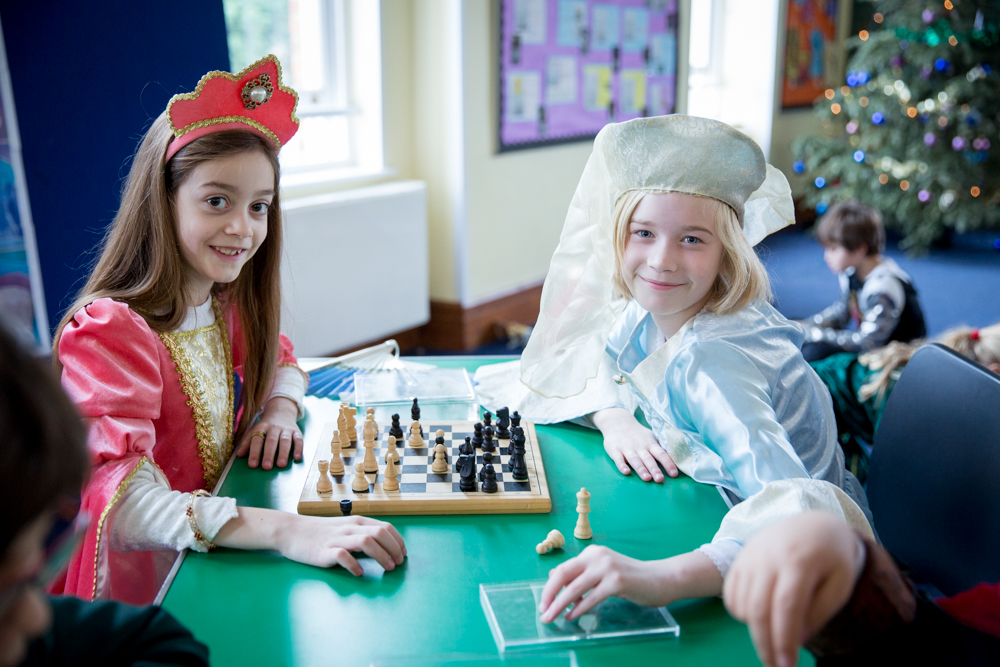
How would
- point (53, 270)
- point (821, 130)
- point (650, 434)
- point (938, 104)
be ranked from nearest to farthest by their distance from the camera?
point (650, 434), point (53, 270), point (938, 104), point (821, 130)

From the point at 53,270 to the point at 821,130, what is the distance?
25.1 ft

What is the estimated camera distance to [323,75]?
3971 millimetres

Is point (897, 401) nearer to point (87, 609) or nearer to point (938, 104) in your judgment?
point (87, 609)

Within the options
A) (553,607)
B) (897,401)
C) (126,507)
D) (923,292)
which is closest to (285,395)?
(126,507)

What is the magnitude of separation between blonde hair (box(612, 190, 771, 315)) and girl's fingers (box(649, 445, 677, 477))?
283 mm

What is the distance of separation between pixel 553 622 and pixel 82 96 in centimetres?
190

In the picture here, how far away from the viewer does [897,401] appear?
162 centimetres

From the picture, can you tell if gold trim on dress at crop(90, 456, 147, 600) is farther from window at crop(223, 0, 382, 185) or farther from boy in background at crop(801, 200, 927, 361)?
boy in background at crop(801, 200, 927, 361)

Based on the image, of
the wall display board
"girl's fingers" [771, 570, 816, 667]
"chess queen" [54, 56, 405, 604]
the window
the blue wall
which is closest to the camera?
"girl's fingers" [771, 570, 816, 667]

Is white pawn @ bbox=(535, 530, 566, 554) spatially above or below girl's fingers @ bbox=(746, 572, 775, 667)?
below

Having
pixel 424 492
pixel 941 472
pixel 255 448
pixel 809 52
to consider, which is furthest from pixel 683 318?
pixel 809 52

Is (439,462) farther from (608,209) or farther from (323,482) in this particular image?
(608,209)

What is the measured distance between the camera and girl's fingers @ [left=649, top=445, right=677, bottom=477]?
1.48 metres

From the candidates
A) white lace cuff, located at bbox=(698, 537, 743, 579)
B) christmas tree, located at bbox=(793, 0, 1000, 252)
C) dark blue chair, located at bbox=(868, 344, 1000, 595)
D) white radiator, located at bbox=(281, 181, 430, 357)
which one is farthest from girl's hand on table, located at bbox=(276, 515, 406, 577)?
christmas tree, located at bbox=(793, 0, 1000, 252)
